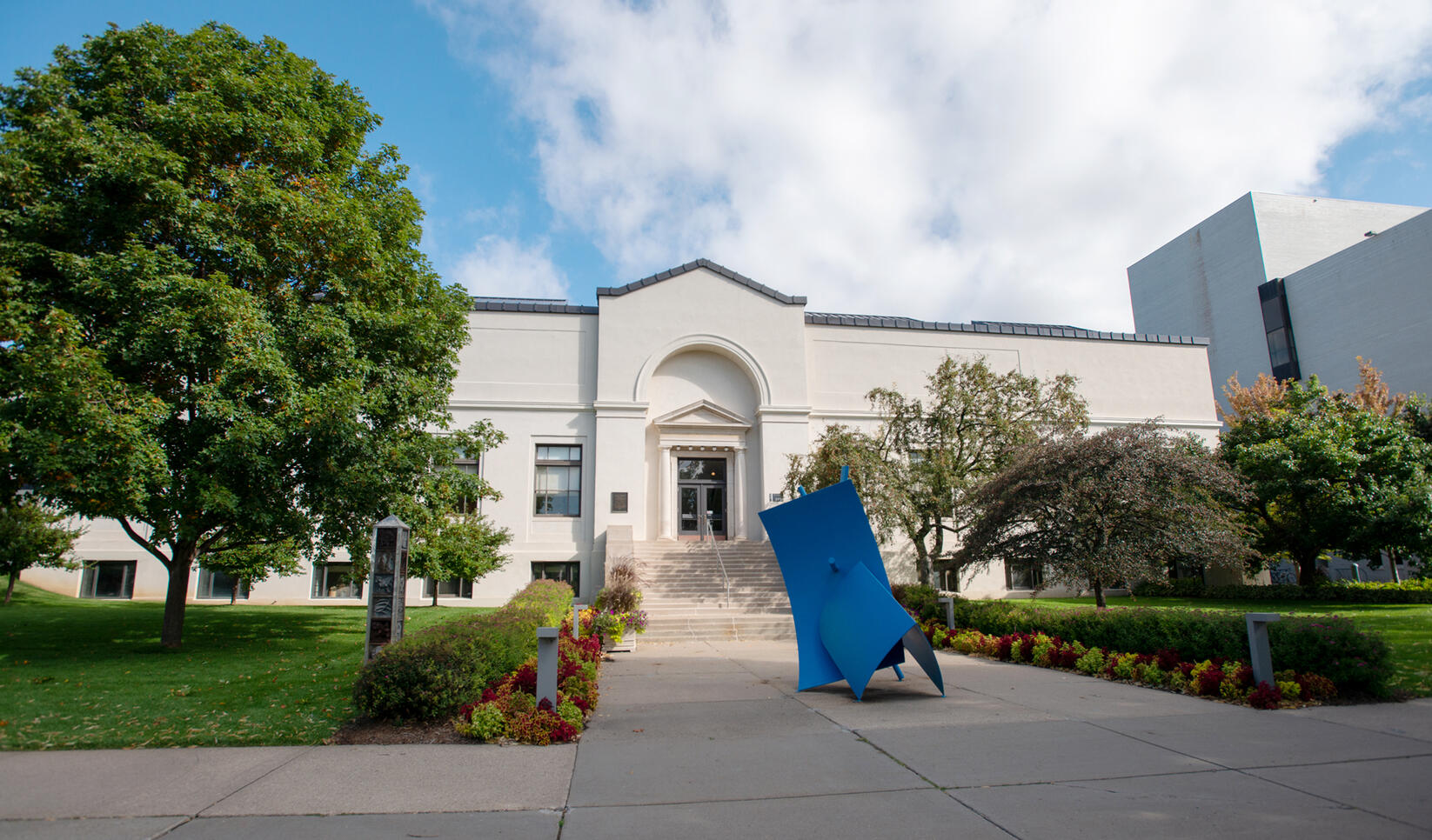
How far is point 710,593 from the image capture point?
21453 millimetres

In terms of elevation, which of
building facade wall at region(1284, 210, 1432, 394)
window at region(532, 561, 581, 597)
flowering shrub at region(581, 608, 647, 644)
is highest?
building facade wall at region(1284, 210, 1432, 394)

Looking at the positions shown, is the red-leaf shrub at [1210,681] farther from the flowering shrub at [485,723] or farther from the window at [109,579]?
the window at [109,579]

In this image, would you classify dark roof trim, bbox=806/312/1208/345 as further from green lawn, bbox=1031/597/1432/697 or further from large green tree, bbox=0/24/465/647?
large green tree, bbox=0/24/465/647

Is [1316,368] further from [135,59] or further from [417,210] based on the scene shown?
[135,59]

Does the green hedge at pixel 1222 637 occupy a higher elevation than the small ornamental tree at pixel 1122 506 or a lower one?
lower

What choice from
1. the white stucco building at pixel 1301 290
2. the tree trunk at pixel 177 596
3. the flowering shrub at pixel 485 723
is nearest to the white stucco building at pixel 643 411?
the tree trunk at pixel 177 596

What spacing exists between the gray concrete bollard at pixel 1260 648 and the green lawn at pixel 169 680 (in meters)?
10.3

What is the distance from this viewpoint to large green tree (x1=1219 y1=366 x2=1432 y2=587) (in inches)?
824

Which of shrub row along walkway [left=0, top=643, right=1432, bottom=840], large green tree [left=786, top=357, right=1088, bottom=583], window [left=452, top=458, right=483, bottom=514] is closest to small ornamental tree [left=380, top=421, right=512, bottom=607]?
window [left=452, top=458, right=483, bottom=514]

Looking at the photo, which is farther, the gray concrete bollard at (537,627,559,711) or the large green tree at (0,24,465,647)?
the large green tree at (0,24,465,647)

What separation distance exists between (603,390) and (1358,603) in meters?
23.9

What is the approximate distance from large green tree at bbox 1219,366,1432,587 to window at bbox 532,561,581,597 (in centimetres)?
2060

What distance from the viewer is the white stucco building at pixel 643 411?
25188 mm

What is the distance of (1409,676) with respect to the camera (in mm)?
9289
